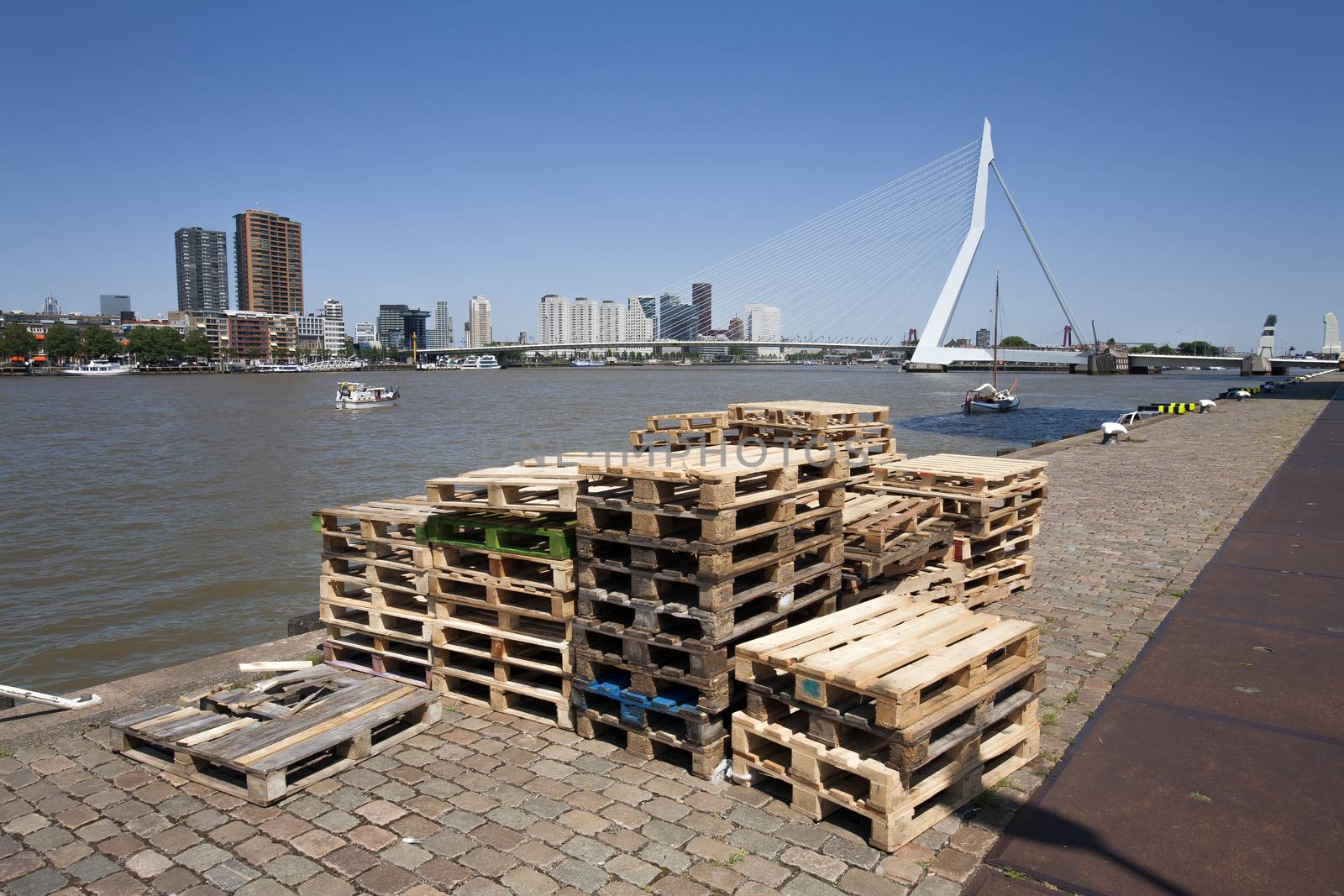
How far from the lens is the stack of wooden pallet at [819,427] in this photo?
8836 millimetres

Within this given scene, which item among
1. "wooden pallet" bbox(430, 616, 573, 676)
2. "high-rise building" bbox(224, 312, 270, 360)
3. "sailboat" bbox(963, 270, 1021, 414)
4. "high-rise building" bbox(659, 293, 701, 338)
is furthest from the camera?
"high-rise building" bbox(224, 312, 270, 360)

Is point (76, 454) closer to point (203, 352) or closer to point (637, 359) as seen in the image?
point (203, 352)

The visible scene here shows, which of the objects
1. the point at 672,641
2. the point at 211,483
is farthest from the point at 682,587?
the point at 211,483

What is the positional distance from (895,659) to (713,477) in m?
1.35

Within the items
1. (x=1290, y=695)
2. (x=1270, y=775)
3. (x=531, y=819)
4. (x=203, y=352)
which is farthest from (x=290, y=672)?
(x=203, y=352)

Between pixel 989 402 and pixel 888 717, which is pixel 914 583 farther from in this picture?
pixel 989 402

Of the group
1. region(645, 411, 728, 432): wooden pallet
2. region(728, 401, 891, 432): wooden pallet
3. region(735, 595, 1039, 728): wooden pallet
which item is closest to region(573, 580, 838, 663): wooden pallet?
region(735, 595, 1039, 728): wooden pallet

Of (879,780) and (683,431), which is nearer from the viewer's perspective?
(879,780)

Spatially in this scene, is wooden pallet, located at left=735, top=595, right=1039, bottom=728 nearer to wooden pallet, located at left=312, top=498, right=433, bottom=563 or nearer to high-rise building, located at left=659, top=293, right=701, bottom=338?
wooden pallet, located at left=312, top=498, right=433, bottom=563

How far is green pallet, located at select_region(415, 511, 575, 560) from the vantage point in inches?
210

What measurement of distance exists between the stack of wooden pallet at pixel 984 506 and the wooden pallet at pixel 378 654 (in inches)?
174

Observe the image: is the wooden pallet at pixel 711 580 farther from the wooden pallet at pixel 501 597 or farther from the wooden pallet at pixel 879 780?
the wooden pallet at pixel 879 780

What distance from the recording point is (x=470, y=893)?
12.2 ft

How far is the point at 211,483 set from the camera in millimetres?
22141
